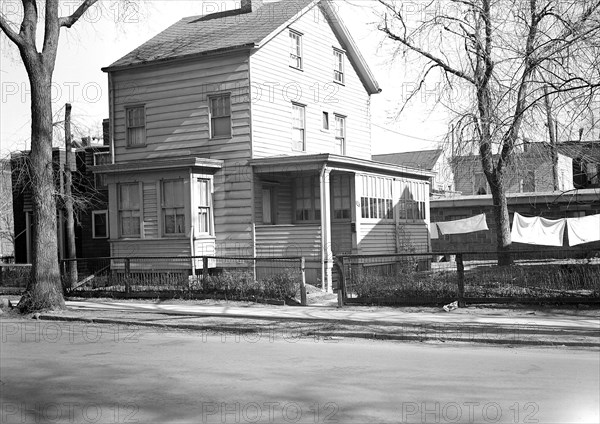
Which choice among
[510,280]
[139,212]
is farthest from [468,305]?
[139,212]

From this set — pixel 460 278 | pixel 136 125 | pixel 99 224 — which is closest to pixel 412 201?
pixel 136 125

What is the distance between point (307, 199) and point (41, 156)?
1055cm

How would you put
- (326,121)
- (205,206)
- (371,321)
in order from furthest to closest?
(326,121) < (205,206) < (371,321)

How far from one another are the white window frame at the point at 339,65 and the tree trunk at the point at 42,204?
13247 mm

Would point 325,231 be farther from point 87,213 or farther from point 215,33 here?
point 87,213

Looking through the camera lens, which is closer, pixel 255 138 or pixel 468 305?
pixel 468 305

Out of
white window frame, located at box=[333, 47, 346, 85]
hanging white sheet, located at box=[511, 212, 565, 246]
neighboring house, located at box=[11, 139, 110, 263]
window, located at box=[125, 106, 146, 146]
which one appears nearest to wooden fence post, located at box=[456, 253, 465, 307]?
window, located at box=[125, 106, 146, 146]

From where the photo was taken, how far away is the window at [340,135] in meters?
28.5

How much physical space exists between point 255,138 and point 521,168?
28.6ft

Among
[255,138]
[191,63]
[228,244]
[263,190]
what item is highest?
[191,63]

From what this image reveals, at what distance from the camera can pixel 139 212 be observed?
78.8 ft

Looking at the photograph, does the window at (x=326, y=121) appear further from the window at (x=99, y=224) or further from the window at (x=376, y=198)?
the window at (x=99, y=224)

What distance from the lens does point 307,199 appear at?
25.8 metres

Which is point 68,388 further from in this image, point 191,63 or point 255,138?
point 191,63
